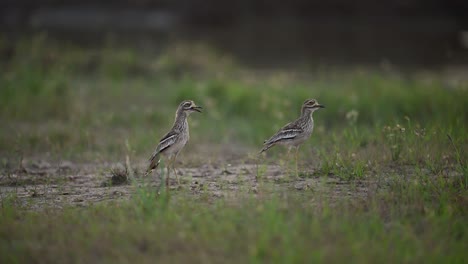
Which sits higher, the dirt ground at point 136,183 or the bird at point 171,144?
the bird at point 171,144

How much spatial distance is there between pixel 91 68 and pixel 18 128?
6.33 m

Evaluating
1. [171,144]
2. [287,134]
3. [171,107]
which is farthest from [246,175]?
[171,107]

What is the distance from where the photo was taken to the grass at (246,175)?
19.9ft

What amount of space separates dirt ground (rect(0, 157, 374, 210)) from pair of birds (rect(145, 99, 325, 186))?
367 mm

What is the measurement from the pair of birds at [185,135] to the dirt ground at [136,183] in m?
0.37

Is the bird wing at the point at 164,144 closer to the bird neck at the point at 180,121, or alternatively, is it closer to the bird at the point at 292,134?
the bird neck at the point at 180,121

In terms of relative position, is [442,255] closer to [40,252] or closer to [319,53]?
[40,252]

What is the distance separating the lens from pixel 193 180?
9062 millimetres

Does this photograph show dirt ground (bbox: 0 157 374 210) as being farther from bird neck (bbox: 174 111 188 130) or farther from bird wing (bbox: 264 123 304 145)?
bird neck (bbox: 174 111 188 130)

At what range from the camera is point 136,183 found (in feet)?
24.0

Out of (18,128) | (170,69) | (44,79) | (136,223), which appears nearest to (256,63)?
(170,69)

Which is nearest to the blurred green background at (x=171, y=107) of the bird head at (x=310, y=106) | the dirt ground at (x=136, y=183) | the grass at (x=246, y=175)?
the grass at (x=246, y=175)

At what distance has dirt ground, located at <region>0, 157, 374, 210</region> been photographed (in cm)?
793

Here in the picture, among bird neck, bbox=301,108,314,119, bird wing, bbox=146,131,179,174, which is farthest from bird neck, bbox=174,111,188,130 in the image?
bird neck, bbox=301,108,314,119
